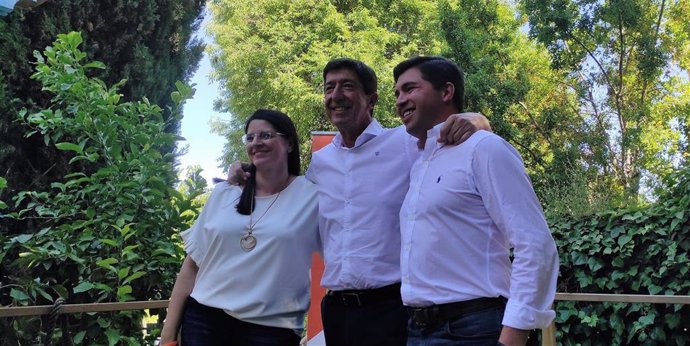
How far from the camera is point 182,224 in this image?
3096 mm

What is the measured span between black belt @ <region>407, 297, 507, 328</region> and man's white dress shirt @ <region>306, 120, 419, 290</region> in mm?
315

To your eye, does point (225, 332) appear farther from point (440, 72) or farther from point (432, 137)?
point (440, 72)

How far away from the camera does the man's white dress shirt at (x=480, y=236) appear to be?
4.83 feet

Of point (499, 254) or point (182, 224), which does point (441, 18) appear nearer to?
point (182, 224)

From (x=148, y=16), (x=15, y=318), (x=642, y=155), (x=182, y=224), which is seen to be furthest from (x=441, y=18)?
(x=15, y=318)

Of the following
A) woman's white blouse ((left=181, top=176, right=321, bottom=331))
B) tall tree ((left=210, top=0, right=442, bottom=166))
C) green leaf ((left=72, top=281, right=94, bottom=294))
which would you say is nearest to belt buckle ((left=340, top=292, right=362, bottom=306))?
A: woman's white blouse ((left=181, top=176, right=321, bottom=331))

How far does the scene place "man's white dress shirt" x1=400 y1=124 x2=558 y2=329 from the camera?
4.83ft

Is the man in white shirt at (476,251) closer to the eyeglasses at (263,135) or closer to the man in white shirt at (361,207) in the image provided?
the man in white shirt at (361,207)

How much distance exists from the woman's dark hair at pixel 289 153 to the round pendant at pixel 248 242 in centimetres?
9

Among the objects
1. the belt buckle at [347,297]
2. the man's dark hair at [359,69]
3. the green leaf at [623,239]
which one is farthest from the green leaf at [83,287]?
the green leaf at [623,239]

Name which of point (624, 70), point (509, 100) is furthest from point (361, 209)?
point (624, 70)

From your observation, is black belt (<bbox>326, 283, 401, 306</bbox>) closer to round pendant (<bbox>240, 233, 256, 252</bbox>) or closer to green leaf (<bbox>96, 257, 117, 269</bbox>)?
round pendant (<bbox>240, 233, 256, 252</bbox>)

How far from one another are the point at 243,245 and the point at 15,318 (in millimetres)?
1218

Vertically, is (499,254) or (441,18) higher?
(441,18)
